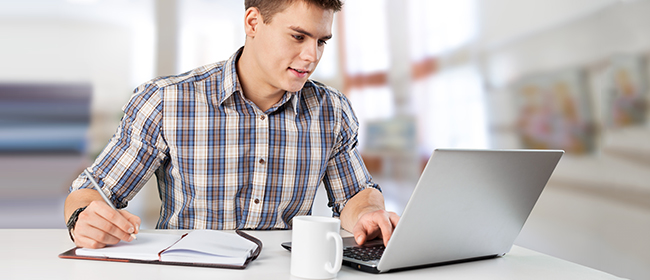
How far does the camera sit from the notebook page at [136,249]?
2.35 feet

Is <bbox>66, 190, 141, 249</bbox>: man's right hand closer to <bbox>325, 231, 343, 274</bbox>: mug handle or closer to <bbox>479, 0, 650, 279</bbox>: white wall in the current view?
<bbox>325, 231, 343, 274</bbox>: mug handle

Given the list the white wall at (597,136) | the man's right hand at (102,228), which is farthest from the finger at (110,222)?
the white wall at (597,136)

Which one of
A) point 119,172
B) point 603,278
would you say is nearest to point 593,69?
point 603,278

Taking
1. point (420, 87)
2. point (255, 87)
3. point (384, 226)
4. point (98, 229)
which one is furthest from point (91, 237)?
point (420, 87)

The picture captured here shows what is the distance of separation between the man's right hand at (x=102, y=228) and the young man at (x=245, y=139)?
0.35m

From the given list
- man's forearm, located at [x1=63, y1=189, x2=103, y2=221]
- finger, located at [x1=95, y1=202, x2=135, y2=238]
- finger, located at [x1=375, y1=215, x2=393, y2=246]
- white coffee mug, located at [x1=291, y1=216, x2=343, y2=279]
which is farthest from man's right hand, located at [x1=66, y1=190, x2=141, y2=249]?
finger, located at [x1=375, y1=215, x2=393, y2=246]

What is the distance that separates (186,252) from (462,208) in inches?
15.8

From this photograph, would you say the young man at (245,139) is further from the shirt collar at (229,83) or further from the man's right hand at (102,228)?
the man's right hand at (102,228)

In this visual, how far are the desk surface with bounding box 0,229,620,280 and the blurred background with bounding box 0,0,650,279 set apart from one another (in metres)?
1.90

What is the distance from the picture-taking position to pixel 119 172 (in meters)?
1.12

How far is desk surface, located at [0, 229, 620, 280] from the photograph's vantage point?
65 centimetres

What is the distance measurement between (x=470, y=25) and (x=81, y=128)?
2.41m

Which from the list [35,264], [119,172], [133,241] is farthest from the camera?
[119,172]

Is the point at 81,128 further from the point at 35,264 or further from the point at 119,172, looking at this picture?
the point at 35,264
